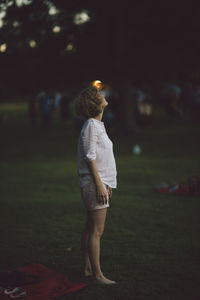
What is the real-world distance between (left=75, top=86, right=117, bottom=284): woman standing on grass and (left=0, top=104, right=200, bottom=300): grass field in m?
0.65

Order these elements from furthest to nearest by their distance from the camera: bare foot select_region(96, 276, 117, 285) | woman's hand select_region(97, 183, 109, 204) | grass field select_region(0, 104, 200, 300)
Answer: grass field select_region(0, 104, 200, 300) < bare foot select_region(96, 276, 117, 285) < woman's hand select_region(97, 183, 109, 204)

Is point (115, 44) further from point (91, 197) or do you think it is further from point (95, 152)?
point (91, 197)

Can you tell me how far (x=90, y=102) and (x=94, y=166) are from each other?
0.70 m

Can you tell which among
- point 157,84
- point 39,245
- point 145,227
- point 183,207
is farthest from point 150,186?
point 157,84

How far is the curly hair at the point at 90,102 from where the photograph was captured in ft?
17.6

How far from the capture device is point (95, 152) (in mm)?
5277

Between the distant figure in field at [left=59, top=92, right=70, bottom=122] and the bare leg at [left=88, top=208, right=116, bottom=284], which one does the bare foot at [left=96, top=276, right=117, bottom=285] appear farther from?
the distant figure in field at [left=59, top=92, right=70, bottom=122]

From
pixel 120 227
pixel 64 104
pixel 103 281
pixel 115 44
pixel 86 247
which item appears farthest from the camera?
pixel 64 104

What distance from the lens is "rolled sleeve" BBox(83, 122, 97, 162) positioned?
5223 millimetres

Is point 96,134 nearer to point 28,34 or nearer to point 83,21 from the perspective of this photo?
point 28,34

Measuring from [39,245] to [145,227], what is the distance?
6.19ft

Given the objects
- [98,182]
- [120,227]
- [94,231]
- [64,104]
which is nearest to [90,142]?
[98,182]

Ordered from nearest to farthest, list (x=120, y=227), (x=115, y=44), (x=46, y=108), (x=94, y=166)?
1. (x=94, y=166)
2. (x=120, y=227)
3. (x=115, y=44)
4. (x=46, y=108)

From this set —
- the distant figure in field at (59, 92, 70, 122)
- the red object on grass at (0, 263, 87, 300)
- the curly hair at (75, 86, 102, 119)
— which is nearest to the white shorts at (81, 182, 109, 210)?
the curly hair at (75, 86, 102, 119)
